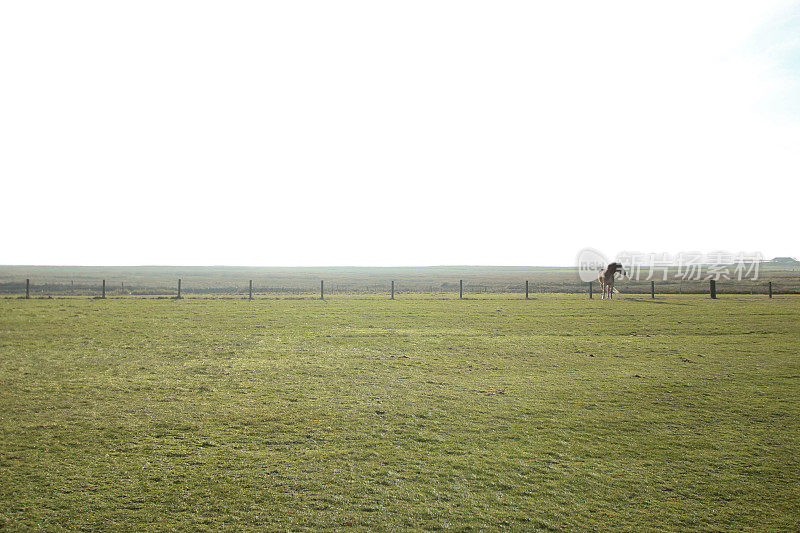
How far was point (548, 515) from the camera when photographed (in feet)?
14.0

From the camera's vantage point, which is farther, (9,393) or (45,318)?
(45,318)

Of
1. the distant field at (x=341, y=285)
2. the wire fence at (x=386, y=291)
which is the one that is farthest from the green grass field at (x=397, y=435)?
the distant field at (x=341, y=285)

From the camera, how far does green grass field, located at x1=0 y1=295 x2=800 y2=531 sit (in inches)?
170

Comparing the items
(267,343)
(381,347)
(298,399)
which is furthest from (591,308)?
(298,399)

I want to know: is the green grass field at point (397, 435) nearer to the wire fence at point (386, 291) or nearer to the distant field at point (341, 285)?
the wire fence at point (386, 291)

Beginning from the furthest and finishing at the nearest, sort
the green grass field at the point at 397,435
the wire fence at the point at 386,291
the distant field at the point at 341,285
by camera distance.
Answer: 1. the distant field at the point at 341,285
2. the wire fence at the point at 386,291
3. the green grass field at the point at 397,435

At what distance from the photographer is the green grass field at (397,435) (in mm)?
4320

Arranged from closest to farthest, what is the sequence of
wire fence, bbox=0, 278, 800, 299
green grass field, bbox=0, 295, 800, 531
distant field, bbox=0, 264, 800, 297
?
green grass field, bbox=0, 295, 800, 531 < wire fence, bbox=0, 278, 800, 299 < distant field, bbox=0, 264, 800, 297

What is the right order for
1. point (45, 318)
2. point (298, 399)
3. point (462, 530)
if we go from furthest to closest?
point (45, 318), point (298, 399), point (462, 530)

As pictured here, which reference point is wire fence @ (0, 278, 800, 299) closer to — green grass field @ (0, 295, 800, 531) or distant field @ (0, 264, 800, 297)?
distant field @ (0, 264, 800, 297)

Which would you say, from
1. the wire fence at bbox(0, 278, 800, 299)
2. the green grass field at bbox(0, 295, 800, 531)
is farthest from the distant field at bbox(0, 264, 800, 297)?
the green grass field at bbox(0, 295, 800, 531)

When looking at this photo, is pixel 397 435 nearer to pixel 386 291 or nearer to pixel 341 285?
pixel 386 291

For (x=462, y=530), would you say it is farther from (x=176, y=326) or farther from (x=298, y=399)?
(x=176, y=326)

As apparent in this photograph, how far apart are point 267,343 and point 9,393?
6.03 m
